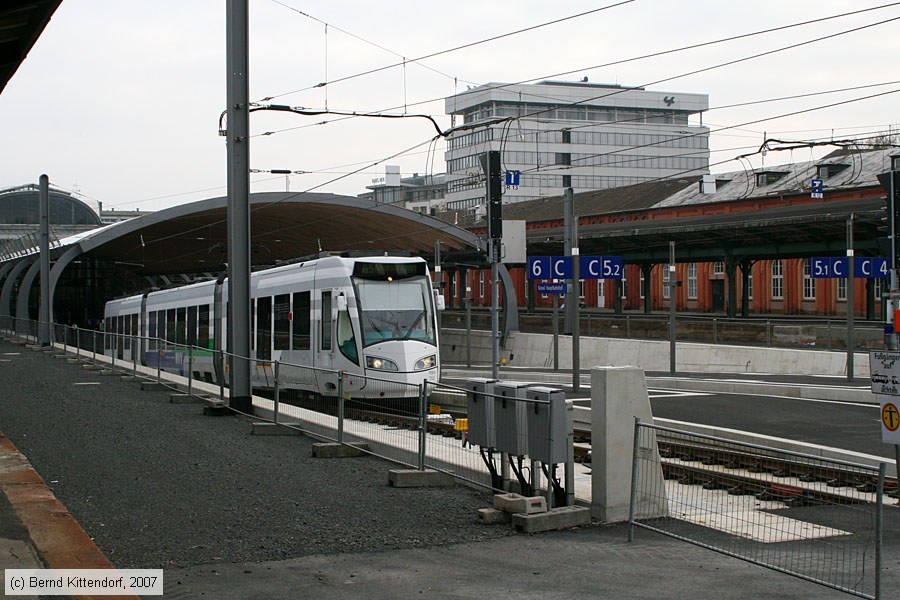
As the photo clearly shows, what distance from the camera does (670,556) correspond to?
27.9 ft

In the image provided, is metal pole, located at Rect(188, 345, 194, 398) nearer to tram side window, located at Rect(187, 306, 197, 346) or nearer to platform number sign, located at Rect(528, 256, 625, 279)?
tram side window, located at Rect(187, 306, 197, 346)

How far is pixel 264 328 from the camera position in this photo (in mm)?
24984

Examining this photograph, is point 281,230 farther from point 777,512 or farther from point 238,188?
point 777,512

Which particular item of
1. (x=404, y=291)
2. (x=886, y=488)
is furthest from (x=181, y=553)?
(x=404, y=291)

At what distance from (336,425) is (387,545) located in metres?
5.57

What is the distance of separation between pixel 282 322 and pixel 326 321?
2375mm

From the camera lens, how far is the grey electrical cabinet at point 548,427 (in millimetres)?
9320

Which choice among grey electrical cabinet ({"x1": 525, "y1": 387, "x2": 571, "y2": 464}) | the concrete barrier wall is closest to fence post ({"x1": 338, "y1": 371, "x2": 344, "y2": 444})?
grey electrical cabinet ({"x1": 525, "y1": 387, "x2": 571, "y2": 464})

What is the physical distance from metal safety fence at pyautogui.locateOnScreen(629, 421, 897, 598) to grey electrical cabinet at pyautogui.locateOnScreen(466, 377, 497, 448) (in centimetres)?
147

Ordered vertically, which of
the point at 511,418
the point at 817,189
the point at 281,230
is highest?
the point at 817,189

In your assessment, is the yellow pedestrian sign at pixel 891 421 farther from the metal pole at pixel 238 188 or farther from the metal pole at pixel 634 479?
the metal pole at pixel 238 188

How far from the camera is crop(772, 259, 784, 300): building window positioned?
62.1 m

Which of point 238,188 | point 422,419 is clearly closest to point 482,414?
point 422,419

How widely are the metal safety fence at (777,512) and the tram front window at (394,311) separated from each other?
10.6 meters
